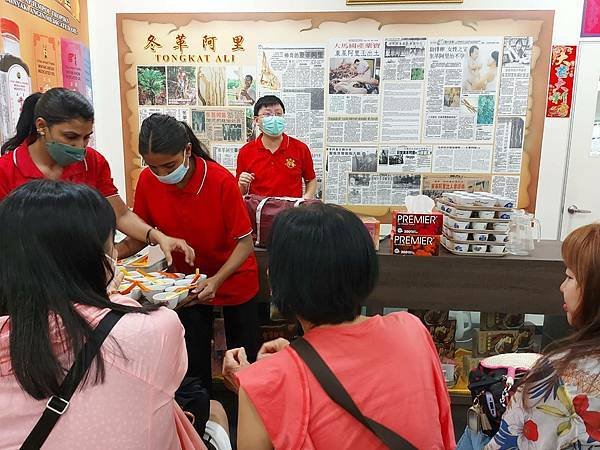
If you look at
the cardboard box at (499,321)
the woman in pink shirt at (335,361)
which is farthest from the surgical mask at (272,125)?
the woman in pink shirt at (335,361)

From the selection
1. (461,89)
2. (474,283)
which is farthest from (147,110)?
(474,283)

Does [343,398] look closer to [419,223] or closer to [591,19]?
[419,223]

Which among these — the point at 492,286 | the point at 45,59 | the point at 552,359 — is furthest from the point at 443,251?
the point at 45,59

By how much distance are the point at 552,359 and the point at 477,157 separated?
264cm

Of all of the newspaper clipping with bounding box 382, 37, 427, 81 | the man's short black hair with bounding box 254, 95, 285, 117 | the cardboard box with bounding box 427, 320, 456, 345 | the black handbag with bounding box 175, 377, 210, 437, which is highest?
the newspaper clipping with bounding box 382, 37, 427, 81

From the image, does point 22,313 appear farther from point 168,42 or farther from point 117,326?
point 168,42

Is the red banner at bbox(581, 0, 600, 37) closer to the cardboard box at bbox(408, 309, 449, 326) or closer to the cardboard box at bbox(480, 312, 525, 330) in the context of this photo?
the cardboard box at bbox(480, 312, 525, 330)

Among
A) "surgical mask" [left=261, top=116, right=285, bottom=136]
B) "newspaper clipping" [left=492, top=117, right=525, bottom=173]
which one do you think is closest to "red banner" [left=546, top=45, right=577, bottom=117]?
"newspaper clipping" [left=492, top=117, right=525, bottom=173]

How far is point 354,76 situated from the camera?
3.37 m

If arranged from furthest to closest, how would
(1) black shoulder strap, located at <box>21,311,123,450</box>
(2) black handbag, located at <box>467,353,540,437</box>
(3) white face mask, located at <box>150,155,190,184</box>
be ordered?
(3) white face mask, located at <box>150,155,190,184</box>, (2) black handbag, located at <box>467,353,540,437</box>, (1) black shoulder strap, located at <box>21,311,123,450</box>

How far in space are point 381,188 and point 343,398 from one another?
→ 2.79 meters

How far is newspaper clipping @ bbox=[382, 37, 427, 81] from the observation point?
10.8 ft

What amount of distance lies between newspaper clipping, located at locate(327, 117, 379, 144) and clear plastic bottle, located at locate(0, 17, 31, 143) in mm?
1933

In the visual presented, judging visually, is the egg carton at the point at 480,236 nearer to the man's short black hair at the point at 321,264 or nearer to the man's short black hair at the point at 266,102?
the man's short black hair at the point at 321,264
